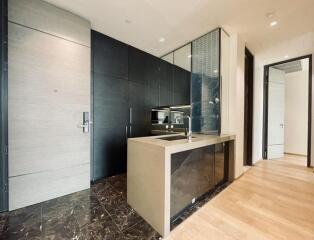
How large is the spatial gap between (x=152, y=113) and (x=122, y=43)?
1.67 metres

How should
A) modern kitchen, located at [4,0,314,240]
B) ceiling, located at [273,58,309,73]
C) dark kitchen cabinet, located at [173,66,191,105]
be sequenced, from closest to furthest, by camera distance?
modern kitchen, located at [4,0,314,240]
dark kitchen cabinet, located at [173,66,191,105]
ceiling, located at [273,58,309,73]

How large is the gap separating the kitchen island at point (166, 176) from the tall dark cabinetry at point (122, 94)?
45.5 inches

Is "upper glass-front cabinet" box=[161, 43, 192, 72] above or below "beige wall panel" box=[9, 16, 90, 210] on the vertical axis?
above

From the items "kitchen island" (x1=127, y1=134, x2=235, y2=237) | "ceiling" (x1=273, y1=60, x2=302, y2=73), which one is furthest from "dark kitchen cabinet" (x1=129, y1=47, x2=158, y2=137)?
"ceiling" (x1=273, y1=60, x2=302, y2=73)

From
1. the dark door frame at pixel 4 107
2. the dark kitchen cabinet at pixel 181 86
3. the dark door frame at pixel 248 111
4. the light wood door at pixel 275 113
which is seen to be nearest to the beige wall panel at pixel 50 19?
the dark door frame at pixel 4 107

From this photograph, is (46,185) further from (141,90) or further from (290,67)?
(290,67)

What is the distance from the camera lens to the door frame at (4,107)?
176 centimetres

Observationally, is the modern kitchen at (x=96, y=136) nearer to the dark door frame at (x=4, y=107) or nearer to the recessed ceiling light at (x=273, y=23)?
the dark door frame at (x=4, y=107)

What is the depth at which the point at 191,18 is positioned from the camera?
2494 millimetres

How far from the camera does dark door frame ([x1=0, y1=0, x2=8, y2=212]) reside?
69.3 inches

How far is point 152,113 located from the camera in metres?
3.82

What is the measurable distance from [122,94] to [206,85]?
169 centimetres

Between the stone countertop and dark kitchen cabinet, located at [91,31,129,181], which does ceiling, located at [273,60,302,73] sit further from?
dark kitchen cabinet, located at [91,31,129,181]

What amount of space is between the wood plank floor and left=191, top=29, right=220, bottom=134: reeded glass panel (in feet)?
3.79
